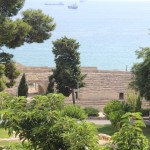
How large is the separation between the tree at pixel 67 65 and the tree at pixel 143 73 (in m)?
8.12

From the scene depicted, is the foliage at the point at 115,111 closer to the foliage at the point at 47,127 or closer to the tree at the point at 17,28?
the tree at the point at 17,28

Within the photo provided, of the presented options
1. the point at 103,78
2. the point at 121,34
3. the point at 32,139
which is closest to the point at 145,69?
the point at 103,78

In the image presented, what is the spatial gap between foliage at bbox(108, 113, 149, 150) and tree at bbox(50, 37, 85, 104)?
1212 inches

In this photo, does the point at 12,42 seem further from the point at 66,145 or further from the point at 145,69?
the point at 66,145

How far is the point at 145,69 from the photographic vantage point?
28438 mm

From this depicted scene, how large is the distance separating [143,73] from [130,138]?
77.1 feet

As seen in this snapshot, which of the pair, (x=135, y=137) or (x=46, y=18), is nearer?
(x=135, y=137)

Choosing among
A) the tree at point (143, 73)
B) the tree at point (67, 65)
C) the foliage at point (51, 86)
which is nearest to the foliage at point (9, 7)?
the tree at point (143, 73)

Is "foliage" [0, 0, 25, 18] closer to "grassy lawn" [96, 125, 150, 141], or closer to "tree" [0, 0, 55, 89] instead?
"tree" [0, 0, 55, 89]

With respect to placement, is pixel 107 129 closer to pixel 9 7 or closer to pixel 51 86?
pixel 9 7

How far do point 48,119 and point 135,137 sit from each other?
1058 millimetres

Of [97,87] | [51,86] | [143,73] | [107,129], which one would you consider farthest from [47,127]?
[97,87]

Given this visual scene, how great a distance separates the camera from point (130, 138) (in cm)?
531

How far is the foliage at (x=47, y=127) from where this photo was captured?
540 cm
